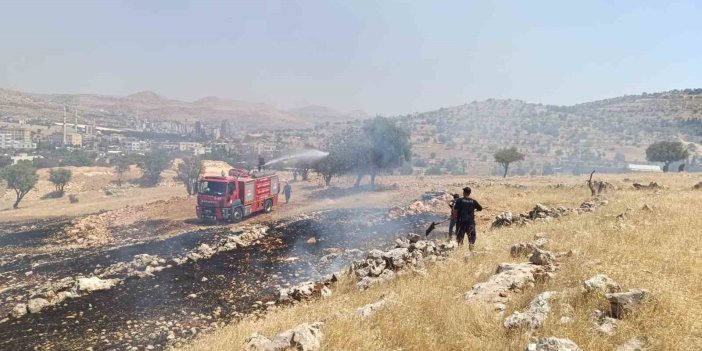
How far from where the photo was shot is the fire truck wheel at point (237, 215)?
22406mm

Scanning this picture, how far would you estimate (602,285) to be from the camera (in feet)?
18.6

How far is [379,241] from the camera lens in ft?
59.7

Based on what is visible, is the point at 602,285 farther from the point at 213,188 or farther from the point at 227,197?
the point at 213,188

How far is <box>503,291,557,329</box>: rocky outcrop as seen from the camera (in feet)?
16.8

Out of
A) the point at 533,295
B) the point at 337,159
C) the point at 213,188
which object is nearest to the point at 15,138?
the point at 337,159

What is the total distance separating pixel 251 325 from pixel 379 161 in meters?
28.5

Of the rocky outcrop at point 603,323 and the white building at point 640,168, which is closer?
the rocky outcrop at point 603,323

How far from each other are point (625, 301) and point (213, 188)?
20104 mm

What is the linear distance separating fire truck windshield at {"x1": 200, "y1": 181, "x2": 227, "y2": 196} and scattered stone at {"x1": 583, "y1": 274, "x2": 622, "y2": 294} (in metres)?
19.0

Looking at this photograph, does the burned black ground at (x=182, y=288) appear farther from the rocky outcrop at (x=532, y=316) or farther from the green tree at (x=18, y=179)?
the green tree at (x=18, y=179)

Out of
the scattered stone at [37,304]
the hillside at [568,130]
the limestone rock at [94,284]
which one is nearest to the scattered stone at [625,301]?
the scattered stone at [37,304]

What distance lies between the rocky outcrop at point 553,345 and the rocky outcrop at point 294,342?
2.47 meters

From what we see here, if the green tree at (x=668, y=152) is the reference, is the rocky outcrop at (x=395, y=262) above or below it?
below

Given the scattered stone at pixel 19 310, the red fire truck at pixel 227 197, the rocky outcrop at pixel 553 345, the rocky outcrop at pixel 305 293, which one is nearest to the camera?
the rocky outcrop at pixel 553 345
